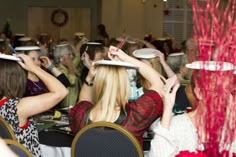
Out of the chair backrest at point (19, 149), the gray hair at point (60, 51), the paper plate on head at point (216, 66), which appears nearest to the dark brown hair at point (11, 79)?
the chair backrest at point (19, 149)

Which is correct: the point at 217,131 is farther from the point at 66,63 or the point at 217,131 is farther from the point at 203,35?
the point at 66,63

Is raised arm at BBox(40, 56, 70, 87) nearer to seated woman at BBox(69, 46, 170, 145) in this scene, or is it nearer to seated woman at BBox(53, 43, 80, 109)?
seated woman at BBox(53, 43, 80, 109)

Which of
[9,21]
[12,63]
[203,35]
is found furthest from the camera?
[9,21]

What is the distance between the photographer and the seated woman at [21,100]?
2.90 m

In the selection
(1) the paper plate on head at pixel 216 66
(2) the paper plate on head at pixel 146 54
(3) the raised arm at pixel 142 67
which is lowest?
(2) the paper plate on head at pixel 146 54

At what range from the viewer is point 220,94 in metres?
1.67

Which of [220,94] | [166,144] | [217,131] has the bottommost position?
[166,144]

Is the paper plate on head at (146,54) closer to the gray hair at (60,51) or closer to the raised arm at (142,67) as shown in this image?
the gray hair at (60,51)

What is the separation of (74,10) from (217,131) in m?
12.1

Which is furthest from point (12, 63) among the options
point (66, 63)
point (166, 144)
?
point (66, 63)

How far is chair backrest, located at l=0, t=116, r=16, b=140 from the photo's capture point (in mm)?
2676

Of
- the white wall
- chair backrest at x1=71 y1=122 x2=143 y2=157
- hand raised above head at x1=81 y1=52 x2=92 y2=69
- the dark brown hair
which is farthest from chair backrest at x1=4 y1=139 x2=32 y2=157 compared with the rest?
the white wall

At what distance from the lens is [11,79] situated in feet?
9.84

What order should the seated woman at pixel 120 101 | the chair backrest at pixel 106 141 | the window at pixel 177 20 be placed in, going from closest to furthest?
1. the chair backrest at pixel 106 141
2. the seated woman at pixel 120 101
3. the window at pixel 177 20
